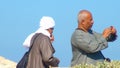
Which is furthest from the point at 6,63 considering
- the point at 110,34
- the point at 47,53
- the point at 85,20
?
the point at 47,53

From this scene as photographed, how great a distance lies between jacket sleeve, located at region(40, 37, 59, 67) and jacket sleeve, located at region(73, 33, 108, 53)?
1.70 ft

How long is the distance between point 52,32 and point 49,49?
436 millimetres

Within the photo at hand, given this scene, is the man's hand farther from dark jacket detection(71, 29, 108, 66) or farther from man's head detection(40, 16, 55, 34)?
man's head detection(40, 16, 55, 34)

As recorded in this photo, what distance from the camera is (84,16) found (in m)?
9.14

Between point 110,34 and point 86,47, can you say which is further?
point 110,34

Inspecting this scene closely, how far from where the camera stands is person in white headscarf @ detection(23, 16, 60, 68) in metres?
8.77

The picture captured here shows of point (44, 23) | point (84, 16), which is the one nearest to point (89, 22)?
point (84, 16)

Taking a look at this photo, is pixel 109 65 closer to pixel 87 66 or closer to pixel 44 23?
pixel 87 66

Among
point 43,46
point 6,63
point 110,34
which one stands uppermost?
point 6,63

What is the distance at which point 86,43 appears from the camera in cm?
905

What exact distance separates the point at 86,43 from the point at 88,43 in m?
0.03

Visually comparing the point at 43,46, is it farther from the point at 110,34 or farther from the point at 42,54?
the point at 110,34

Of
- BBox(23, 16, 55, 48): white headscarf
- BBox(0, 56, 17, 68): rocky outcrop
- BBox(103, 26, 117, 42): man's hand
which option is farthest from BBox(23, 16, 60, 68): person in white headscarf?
BBox(0, 56, 17, 68): rocky outcrop

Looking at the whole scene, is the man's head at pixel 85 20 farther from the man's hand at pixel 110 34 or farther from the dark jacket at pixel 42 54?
the dark jacket at pixel 42 54
